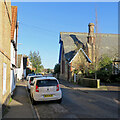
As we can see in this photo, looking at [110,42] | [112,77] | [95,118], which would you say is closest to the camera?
[95,118]

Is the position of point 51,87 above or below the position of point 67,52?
below

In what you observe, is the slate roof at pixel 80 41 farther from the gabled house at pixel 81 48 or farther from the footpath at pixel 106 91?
the footpath at pixel 106 91

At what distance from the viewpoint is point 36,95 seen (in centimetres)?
888

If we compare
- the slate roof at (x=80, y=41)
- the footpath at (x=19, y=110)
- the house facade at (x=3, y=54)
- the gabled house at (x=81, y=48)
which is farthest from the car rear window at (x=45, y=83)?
the slate roof at (x=80, y=41)

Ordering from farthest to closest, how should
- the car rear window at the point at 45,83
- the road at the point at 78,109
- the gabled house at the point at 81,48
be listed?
the gabled house at the point at 81,48 < the car rear window at the point at 45,83 < the road at the point at 78,109

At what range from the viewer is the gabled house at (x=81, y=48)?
91.9ft

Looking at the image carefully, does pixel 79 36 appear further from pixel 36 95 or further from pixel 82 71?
pixel 36 95

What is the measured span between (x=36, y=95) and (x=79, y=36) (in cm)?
3168

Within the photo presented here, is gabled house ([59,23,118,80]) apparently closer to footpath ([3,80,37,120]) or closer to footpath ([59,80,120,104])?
footpath ([59,80,120,104])

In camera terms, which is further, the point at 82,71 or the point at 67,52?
the point at 67,52

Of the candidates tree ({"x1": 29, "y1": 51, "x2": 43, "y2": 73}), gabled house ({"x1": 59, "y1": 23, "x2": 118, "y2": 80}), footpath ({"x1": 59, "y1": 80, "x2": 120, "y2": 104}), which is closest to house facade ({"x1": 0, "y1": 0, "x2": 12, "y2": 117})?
footpath ({"x1": 59, "y1": 80, "x2": 120, "y2": 104})

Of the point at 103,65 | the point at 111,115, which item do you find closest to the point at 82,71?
the point at 103,65

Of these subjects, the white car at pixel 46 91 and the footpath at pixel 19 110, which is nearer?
the footpath at pixel 19 110

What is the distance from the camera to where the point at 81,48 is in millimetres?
27750
